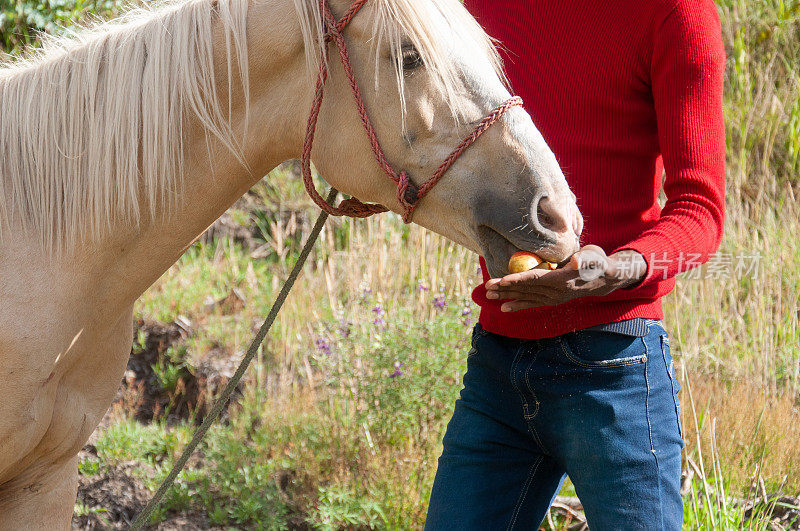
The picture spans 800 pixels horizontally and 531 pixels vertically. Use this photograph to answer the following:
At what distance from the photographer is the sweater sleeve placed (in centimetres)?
156

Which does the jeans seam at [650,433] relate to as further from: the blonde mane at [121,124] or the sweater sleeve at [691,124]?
the blonde mane at [121,124]

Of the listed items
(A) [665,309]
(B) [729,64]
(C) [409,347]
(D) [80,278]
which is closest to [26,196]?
(D) [80,278]

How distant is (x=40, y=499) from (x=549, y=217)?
143cm

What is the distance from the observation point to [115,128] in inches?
64.8

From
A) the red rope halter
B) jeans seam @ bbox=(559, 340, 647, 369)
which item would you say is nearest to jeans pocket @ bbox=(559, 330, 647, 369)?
jeans seam @ bbox=(559, 340, 647, 369)

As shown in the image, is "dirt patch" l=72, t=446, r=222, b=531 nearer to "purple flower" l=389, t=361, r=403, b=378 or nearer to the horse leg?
"purple flower" l=389, t=361, r=403, b=378

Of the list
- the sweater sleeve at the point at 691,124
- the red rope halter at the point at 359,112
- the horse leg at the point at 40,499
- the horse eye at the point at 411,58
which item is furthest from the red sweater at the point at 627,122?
the horse leg at the point at 40,499

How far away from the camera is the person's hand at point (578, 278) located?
1.42m

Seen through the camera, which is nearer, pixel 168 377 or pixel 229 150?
pixel 229 150

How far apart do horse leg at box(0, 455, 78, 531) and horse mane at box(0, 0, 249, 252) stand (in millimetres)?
615

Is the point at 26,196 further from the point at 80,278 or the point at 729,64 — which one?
the point at 729,64

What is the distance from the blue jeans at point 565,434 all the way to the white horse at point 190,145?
0.31 metres

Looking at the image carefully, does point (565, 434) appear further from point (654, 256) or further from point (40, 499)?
point (40, 499)

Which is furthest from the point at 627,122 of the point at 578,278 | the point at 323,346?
the point at 323,346
